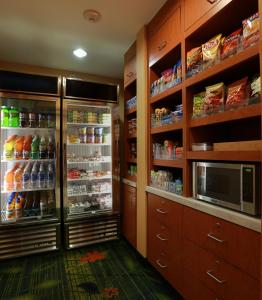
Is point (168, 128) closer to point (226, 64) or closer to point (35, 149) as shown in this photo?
point (226, 64)

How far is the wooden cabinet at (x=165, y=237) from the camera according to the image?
1.72 meters

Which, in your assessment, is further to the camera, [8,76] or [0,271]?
[8,76]

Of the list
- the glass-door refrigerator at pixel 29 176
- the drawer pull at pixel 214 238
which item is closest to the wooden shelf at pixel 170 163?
the drawer pull at pixel 214 238

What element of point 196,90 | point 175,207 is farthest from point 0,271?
point 196,90

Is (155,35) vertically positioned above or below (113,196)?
above

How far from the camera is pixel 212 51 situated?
145cm

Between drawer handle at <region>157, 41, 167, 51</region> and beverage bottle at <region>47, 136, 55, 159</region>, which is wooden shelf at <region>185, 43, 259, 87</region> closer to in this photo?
drawer handle at <region>157, 41, 167, 51</region>

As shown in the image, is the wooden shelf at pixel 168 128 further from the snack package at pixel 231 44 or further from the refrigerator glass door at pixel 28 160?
the refrigerator glass door at pixel 28 160

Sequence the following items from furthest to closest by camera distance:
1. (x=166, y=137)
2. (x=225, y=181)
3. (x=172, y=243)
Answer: (x=166, y=137), (x=172, y=243), (x=225, y=181)

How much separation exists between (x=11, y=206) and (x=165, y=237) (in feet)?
6.49

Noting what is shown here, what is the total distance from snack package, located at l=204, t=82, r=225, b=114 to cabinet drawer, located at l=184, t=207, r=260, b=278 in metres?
0.73

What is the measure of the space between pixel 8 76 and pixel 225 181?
2.54 metres

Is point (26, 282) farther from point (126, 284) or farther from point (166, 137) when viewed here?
point (166, 137)

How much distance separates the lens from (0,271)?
7.24 feet
